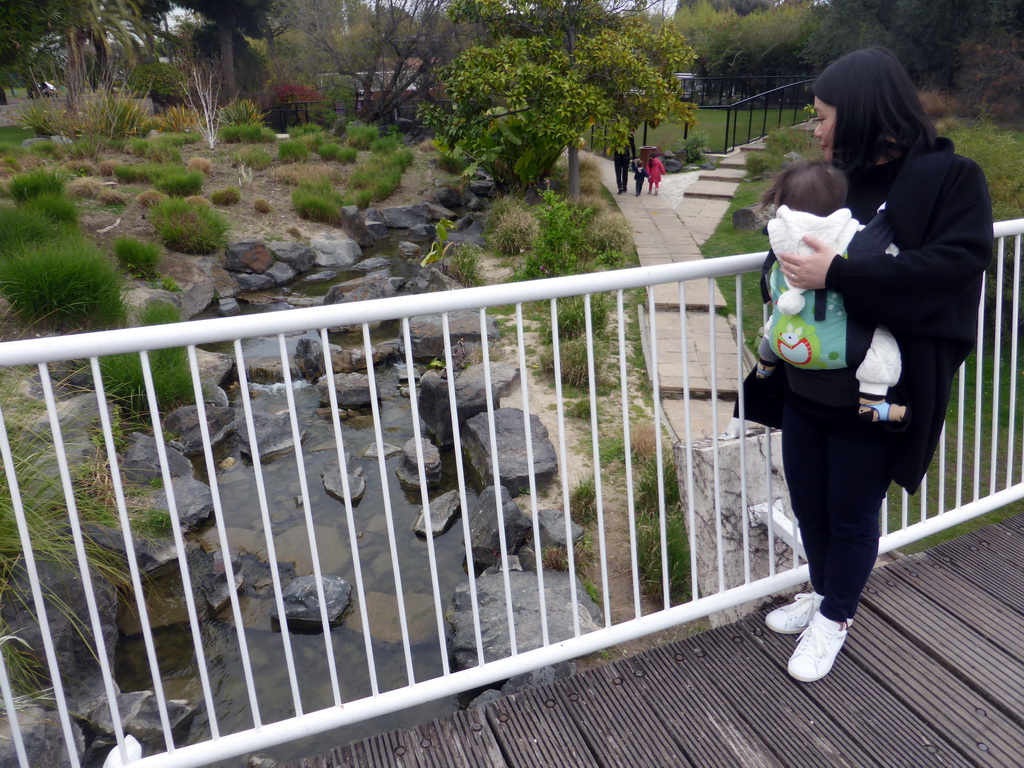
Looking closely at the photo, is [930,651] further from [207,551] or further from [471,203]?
[471,203]

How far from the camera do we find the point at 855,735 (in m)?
2.06

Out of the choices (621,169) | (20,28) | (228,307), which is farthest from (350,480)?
(621,169)

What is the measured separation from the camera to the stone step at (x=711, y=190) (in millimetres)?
13188

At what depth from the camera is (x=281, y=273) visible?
405 inches

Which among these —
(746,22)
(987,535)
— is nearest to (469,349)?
(987,535)

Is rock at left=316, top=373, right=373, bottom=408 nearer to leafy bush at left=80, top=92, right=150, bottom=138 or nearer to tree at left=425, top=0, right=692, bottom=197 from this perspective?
tree at left=425, top=0, right=692, bottom=197

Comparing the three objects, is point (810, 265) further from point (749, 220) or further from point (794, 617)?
point (749, 220)

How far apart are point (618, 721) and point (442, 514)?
298 cm

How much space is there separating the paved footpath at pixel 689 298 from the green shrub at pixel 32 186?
22.5ft

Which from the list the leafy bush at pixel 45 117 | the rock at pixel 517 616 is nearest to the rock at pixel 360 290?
the rock at pixel 517 616

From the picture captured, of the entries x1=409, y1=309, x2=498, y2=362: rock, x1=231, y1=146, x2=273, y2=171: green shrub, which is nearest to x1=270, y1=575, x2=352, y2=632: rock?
x1=409, y1=309, x2=498, y2=362: rock

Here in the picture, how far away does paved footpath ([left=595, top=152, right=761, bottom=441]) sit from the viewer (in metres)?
5.86

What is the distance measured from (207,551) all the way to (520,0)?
27.2 ft

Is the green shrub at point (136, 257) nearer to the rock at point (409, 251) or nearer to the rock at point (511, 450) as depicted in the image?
the rock at point (409, 251)
